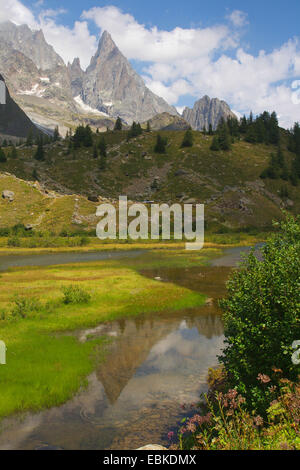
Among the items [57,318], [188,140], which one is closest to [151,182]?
[188,140]

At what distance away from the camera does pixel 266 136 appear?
192375mm

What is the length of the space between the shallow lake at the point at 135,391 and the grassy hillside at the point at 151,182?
3318 inches

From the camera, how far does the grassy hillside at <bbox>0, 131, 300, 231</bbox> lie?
363ft

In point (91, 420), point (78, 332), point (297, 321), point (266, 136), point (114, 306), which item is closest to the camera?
point (297, 321)

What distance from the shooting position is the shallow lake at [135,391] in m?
10.9

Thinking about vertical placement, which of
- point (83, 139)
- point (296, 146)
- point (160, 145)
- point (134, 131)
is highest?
point (134, 131)

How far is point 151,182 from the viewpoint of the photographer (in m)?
151

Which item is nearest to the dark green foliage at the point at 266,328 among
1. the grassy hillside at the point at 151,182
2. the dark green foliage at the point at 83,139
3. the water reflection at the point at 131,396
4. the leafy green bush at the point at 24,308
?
the water reflection at the point at 131,396

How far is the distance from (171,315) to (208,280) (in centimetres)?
1606

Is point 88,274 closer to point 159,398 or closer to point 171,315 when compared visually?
point 171,315

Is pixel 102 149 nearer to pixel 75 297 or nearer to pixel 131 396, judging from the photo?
pixel 75 297

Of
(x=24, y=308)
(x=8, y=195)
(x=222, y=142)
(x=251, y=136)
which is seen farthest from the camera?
(x=251, y=136)

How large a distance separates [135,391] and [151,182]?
140 m
